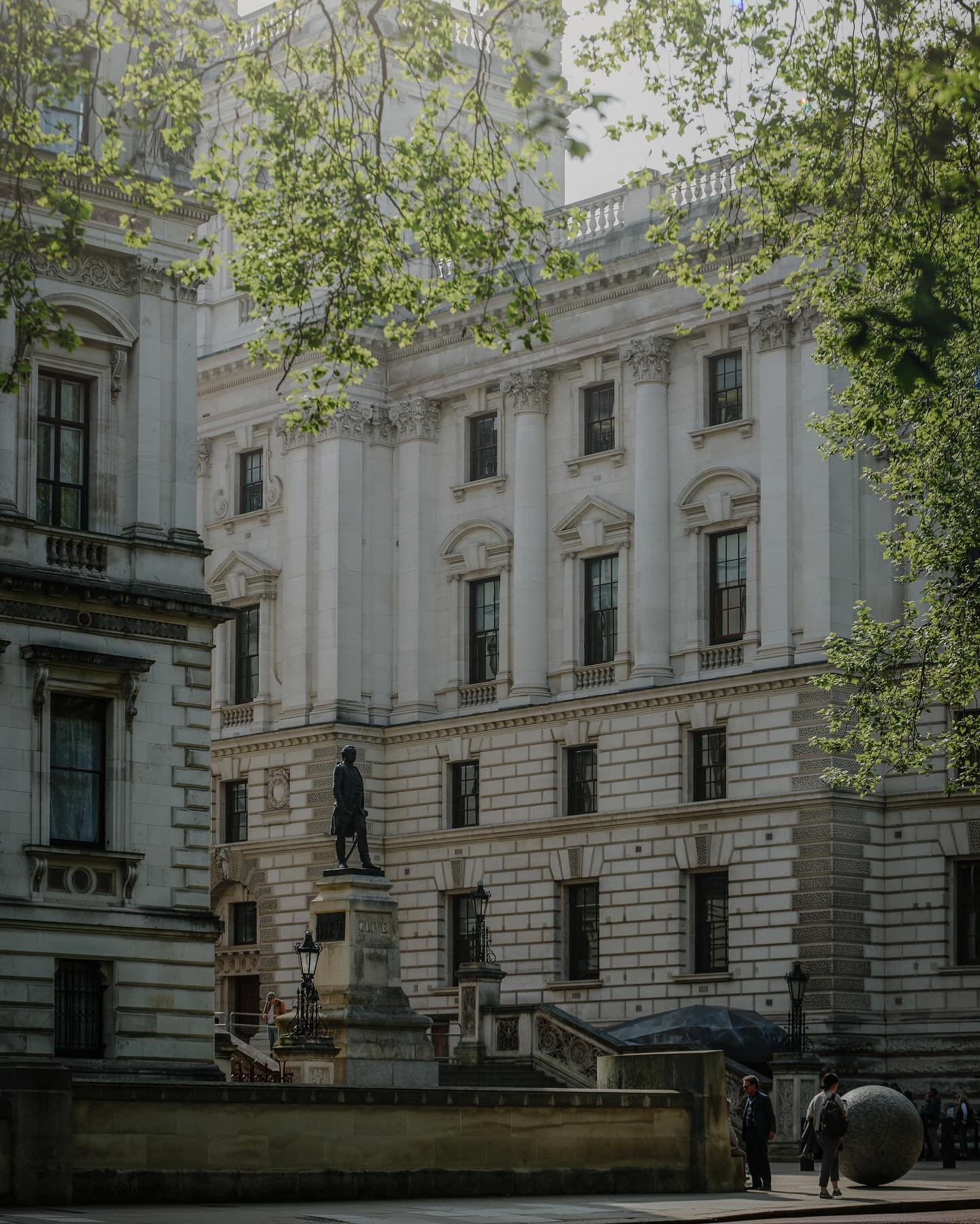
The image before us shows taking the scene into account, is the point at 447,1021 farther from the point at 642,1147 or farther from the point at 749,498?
the point at 642,1147

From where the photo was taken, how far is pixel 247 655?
63250 millimetres

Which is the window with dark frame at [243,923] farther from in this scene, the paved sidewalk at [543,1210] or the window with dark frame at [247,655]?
the paved sidewalk at [543,1210]

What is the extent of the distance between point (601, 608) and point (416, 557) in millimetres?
6113

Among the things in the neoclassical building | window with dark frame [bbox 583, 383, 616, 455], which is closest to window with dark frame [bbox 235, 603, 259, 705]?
the neoclassical building

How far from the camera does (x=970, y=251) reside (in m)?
28.8

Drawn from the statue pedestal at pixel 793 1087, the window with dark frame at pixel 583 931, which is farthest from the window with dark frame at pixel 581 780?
the statue pedestal at pixel 793 1087

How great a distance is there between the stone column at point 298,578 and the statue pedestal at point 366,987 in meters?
21.8

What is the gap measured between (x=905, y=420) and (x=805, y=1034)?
691 inches

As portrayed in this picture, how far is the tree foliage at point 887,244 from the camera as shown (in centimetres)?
2130

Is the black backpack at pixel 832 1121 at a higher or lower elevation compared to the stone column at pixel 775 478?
lower

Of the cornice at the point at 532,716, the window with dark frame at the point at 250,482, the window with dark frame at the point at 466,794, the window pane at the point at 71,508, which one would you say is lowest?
the window with dark frame at the point at 466,794

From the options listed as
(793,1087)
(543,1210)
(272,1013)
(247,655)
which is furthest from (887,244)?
(247,655)

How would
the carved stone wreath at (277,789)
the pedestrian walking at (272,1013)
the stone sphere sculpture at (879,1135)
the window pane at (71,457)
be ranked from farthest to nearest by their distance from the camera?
the carved stone wreath at (277,789) < the pedestrian walking at (272,1013) < the window pane at (71,457) < the stone sphere sculpture at (879,1135)

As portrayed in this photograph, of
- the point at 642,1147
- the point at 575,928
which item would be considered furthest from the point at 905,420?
the point at 575,928
